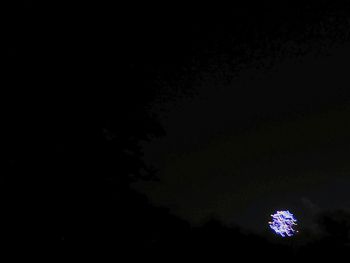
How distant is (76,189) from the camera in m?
3.91

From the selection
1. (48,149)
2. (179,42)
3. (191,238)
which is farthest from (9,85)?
(179,42)

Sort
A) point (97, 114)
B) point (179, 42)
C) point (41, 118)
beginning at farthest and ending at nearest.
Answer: point (179, 42), point (97, 114), point (41, 118)

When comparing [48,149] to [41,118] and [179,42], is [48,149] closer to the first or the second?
[41,118]

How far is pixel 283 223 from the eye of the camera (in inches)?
1518

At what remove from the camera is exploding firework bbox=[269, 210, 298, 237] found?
38.0 m

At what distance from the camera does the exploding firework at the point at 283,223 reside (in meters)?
38.0

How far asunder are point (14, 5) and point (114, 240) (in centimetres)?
296

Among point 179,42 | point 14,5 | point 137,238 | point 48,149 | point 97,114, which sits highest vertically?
point 179,42

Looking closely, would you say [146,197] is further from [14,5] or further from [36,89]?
[14,5]

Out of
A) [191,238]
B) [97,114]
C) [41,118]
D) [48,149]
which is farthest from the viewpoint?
[97,114]

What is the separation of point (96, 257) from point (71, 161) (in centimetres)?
102

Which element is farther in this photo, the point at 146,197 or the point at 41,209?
the point at 146,197

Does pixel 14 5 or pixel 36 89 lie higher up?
pixel 14 5

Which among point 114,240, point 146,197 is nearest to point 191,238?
point 146,197
